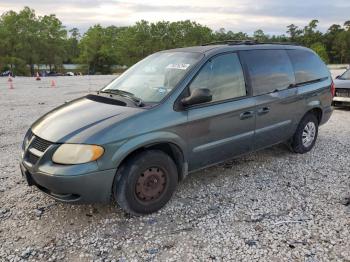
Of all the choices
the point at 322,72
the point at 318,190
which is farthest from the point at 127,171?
the point at 322,72

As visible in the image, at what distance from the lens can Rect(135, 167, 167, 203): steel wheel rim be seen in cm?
342

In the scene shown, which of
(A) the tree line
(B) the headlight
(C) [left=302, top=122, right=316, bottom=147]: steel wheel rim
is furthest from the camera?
(A) the tree line

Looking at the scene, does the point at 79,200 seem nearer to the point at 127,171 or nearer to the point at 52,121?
the point at 127,171

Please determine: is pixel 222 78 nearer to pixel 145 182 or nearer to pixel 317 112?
pixel 145 182

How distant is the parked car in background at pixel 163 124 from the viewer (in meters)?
3.13

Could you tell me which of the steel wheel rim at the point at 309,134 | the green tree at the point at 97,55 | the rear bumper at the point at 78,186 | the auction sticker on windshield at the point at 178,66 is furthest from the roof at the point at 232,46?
the green tree at the point at 97,55

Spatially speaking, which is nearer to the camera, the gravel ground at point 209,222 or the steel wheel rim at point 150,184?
the gravel ground at point 209,222

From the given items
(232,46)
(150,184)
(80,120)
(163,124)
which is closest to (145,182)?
(150,184)

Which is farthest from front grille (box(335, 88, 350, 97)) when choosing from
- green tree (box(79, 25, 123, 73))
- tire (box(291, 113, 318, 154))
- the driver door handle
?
green tree (box(79, 25, 123, 73))

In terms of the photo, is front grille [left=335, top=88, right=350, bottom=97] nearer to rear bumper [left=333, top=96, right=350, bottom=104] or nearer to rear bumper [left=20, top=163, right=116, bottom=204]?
rear bumper [left=333, top=96, right=350, bottom=104]

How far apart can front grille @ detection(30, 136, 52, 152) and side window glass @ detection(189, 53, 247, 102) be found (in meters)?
1.62

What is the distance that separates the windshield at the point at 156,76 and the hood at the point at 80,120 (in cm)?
37

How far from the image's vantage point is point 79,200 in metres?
3.16

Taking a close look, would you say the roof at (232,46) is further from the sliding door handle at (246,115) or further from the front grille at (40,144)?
the front grille at (40,144)
